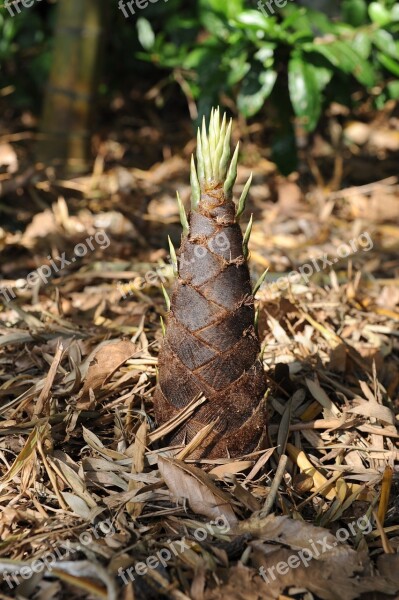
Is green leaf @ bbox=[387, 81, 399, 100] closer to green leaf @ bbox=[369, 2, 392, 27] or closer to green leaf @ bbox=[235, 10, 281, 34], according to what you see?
green leaf @ bbox=[369, 2, 392, 27]

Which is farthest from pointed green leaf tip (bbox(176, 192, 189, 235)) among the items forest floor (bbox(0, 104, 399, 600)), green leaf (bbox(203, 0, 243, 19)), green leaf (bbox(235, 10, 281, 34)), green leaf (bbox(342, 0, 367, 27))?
green leaf (bbox(342, 0, 367, 27))

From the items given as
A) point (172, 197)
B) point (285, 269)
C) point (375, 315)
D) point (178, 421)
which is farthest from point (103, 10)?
point (178, 421)

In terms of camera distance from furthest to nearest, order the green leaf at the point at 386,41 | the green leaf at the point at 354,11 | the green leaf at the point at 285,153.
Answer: the green leaf at the point at 285,153
the green leaf at the point at 354,11
the green leaf at the point at 386,41

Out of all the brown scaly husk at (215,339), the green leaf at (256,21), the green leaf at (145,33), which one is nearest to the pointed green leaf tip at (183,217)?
the brown scaly husk at (215,339)

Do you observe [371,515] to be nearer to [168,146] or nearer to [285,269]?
[285,269]

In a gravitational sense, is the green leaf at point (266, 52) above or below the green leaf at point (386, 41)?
above

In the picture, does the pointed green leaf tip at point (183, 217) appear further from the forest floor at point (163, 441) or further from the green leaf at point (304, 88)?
the green leaf at point (304, 88)
